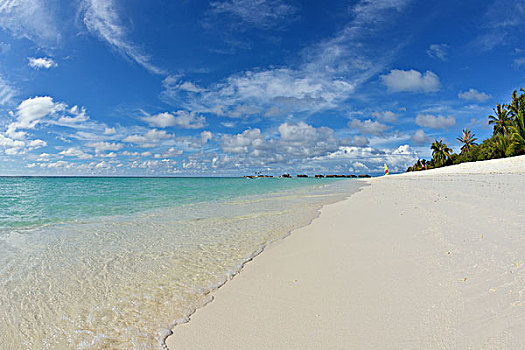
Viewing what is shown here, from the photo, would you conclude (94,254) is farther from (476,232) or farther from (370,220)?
(476,232)

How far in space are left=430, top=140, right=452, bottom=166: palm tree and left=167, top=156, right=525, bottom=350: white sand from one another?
91.6 m

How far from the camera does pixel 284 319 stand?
288 centimetres

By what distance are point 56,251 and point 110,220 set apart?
4472 mm

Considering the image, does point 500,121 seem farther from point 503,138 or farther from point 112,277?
point 112,277

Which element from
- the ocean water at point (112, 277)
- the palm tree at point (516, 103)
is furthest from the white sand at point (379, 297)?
the palm tree at point (516, 103)

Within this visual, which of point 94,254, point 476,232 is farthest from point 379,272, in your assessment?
point 94,254

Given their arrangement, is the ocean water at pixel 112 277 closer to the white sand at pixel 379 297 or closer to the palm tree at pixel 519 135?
the white sand at pixel 379 297

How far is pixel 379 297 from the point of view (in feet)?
10.4

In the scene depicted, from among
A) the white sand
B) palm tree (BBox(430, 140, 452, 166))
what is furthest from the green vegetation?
the white sand

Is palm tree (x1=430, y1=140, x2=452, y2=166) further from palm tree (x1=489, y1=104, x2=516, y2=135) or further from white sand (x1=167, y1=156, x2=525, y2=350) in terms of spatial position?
white sand (x1=167, y1=156, x2=525, y2=350)

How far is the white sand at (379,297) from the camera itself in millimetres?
2422

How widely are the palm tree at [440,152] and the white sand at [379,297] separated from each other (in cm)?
9158

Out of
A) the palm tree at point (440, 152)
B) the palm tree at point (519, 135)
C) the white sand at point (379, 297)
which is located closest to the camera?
the white sand at point (379, 297)

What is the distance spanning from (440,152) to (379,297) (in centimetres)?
9780
